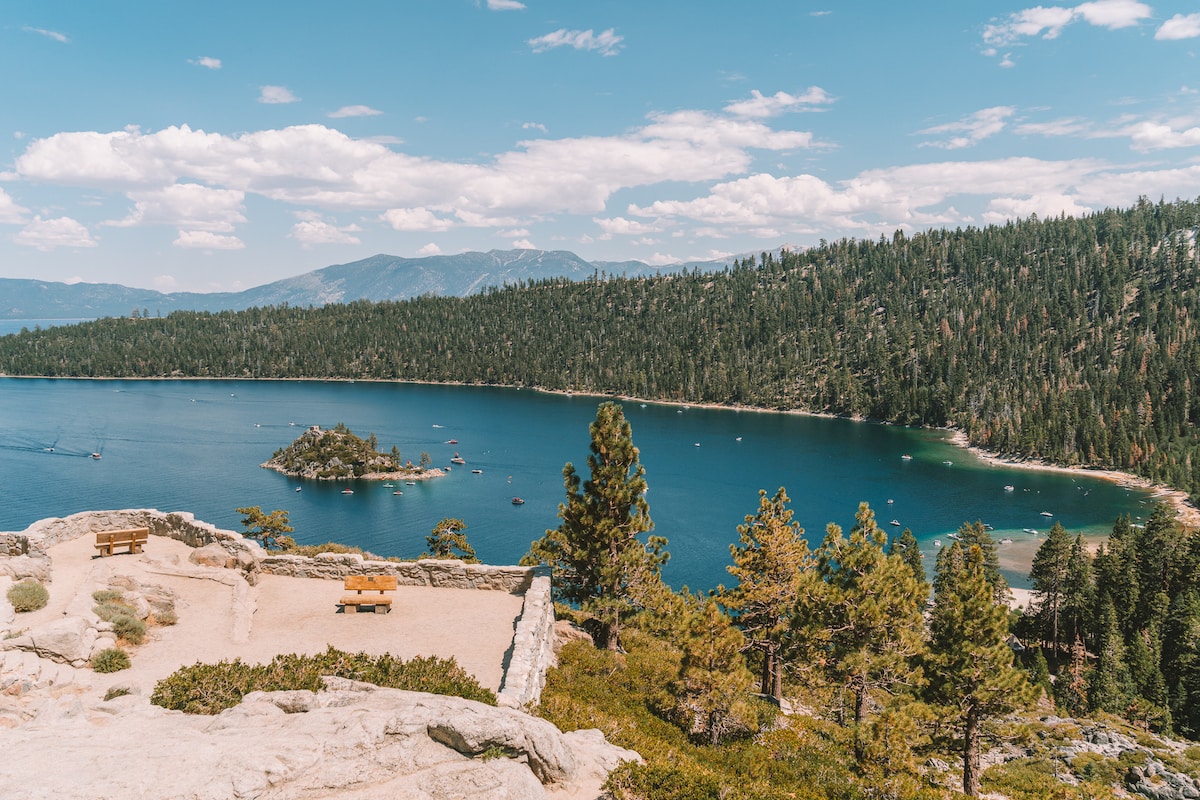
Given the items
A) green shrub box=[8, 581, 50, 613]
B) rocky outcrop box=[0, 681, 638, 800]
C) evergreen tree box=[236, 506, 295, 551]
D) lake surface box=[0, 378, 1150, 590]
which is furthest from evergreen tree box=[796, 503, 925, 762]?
evergreen tree box=[236, 506, 295, 551]

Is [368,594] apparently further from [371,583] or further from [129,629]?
[129,629]

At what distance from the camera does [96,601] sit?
21500 mm

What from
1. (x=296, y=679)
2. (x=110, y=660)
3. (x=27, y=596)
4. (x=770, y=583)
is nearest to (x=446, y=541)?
(x=770, y=583)

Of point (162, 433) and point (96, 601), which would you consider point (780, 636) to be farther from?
point (162, 433)

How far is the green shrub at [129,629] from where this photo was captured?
790 inches

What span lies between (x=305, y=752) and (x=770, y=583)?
2389cm

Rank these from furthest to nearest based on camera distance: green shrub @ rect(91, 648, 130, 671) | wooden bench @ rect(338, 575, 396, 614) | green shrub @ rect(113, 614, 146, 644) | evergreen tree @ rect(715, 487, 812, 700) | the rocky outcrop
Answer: evergreen tree @ rect(715, 487, 812, 700) < wooden bench @ rect(338, 575, 396, 614) < green shrub @ rect(113, 614, 146, 644) < green shrub @ rect(91, 648, 130, 671) < the rocky outcrop

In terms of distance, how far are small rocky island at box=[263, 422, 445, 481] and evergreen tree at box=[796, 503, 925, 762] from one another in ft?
363

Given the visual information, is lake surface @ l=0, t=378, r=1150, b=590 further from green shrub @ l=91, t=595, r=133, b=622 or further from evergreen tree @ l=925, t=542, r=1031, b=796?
green shrub @ l=91, t=595, r=133, b=622

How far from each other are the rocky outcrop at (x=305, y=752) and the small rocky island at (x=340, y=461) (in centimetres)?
12020

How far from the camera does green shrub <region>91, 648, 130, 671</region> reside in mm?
18062

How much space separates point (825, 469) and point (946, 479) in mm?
23350

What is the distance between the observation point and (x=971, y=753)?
91.4 ft

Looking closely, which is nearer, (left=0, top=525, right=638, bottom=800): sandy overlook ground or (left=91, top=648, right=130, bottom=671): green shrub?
(left=0, top=525, right=638, bottom=800): sandy overlook ground
